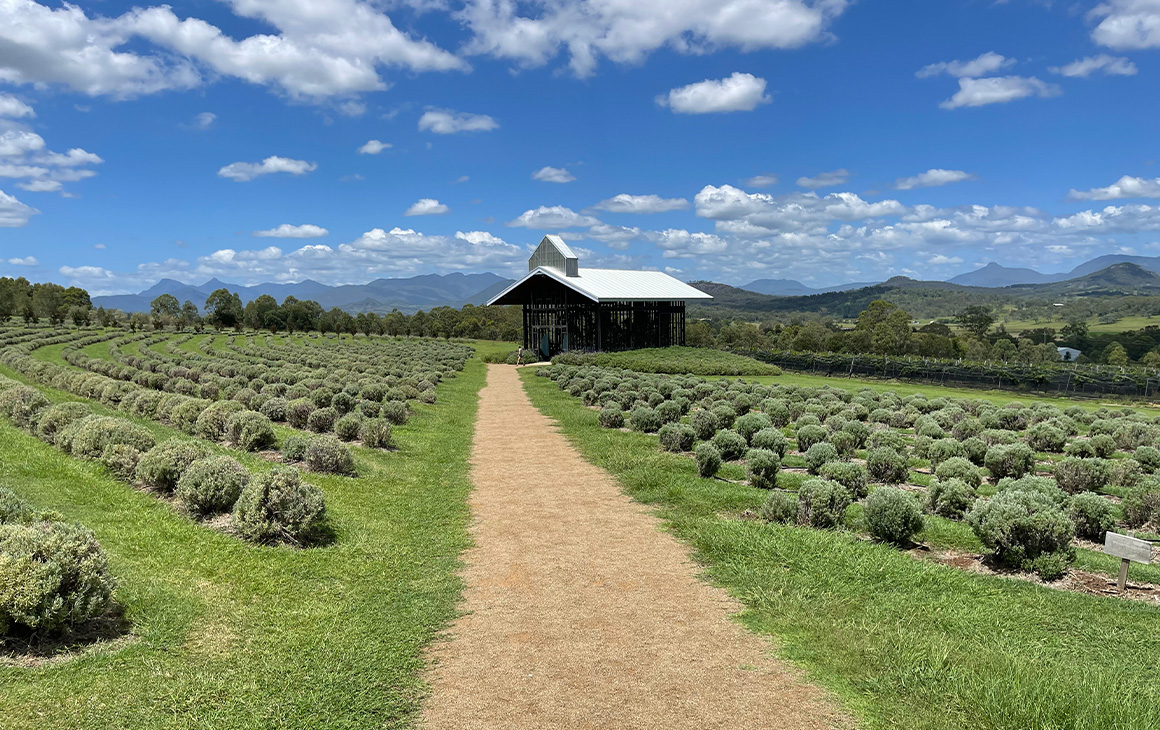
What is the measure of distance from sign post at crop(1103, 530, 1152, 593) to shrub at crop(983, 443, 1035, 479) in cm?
669

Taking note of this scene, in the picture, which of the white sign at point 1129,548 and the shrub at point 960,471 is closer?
the white sign at point 1129,548

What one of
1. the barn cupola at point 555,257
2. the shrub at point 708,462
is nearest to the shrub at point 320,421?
the shrub at point 708,462

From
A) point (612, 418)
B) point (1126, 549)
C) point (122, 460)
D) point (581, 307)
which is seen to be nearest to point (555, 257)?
point (581, 307)

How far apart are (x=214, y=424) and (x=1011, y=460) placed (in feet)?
53.9

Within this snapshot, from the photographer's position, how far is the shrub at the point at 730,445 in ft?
47.7

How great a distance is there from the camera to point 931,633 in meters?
5.92

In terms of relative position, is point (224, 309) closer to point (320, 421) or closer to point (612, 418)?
point (320, 421)

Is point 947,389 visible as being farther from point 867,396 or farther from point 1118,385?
point 867,396

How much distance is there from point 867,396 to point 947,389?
1514 centimetres

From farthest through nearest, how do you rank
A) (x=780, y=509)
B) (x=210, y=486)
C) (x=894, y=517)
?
1. (x=780, y=509)
2. (x=210, y=486)
3. (x=894, y=517)

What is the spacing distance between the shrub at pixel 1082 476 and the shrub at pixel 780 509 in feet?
20.6

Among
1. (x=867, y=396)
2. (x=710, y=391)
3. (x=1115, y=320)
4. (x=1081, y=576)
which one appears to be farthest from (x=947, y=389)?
(x=1115, y=320)

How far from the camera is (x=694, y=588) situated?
7.27 meters

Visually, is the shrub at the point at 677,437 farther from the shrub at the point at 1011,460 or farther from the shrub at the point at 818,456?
the shrub at the point at 1011,460
